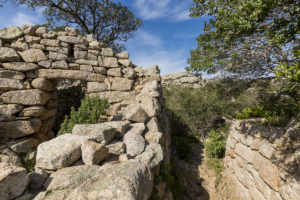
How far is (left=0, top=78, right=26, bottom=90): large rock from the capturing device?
4.05 meters

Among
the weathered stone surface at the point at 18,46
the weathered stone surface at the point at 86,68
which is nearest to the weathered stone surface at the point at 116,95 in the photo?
the weathered stone surface at the point at 86,68

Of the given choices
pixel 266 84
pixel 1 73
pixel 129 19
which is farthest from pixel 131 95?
pixel 129 19

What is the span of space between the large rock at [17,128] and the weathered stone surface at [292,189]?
6243 millimetres

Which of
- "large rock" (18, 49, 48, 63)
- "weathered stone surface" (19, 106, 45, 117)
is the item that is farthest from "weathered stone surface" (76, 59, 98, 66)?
"weathered stone surface" (19, 106, 45, 117)

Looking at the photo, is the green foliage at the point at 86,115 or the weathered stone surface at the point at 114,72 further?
the weathered stone surface at the point at 114,72

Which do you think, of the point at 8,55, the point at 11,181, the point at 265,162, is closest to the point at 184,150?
the point at 265,162

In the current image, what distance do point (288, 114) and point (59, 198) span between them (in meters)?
5.12

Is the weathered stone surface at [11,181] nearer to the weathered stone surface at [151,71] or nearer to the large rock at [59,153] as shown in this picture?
the large rock at [59,153]

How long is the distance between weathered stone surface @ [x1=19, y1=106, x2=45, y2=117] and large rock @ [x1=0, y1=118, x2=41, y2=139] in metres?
0.17

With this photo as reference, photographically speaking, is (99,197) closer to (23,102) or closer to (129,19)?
(23,102)

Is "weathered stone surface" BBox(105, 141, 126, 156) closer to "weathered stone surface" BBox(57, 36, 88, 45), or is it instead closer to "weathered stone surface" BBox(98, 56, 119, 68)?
"weathered stone surface" BBox(98, 56, 119, 68)

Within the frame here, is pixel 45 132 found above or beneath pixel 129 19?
beneath

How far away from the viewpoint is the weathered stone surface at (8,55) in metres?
4.21

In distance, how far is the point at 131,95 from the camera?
4.89 meters
